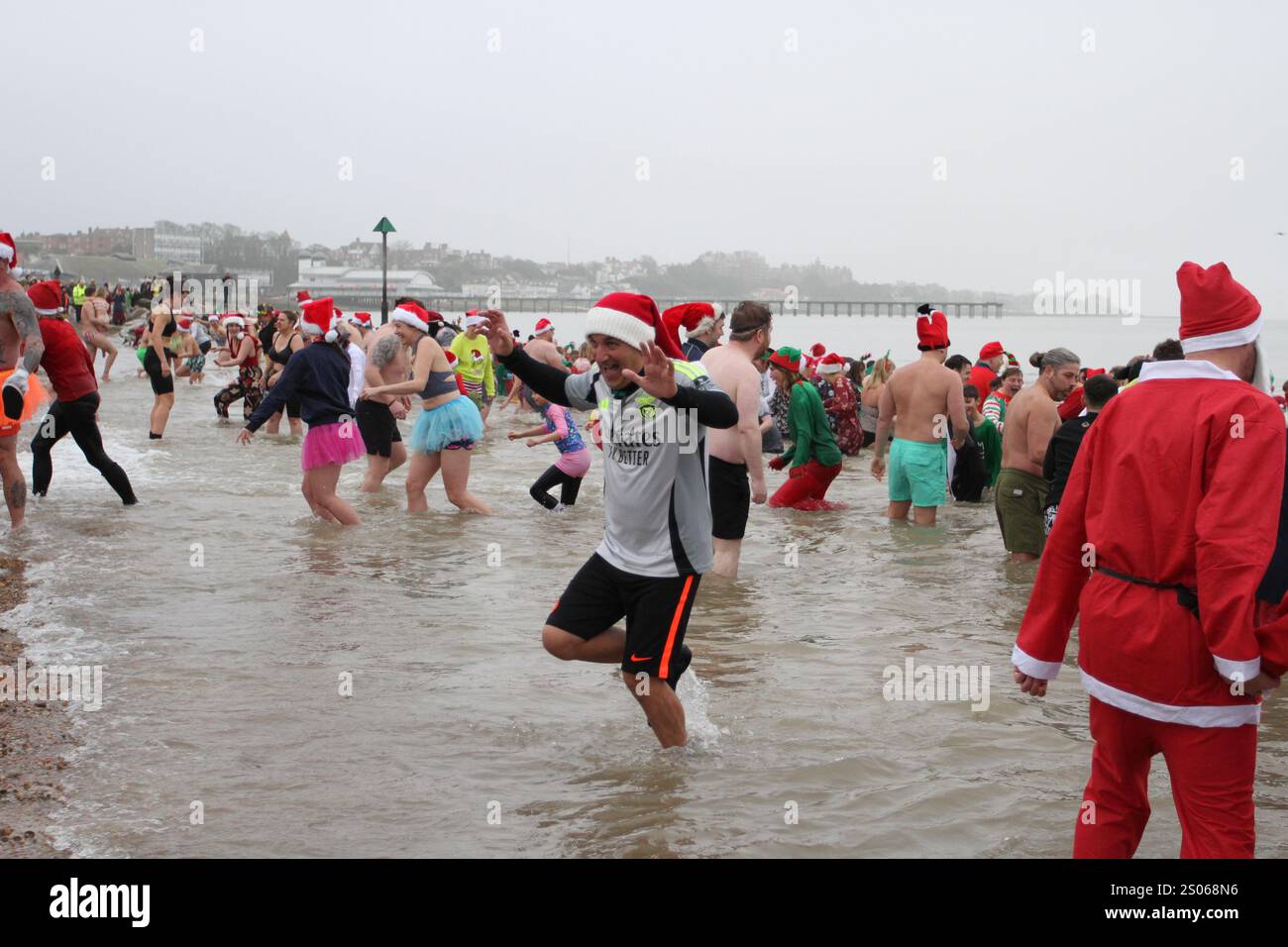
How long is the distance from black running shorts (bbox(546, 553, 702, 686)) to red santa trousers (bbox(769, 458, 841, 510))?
7.47m

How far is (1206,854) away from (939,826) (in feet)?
5.13

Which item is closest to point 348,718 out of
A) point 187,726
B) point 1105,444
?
point 187,726

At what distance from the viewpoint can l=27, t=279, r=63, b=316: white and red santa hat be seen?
11078 mm

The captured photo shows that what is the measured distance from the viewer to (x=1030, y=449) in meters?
9.73

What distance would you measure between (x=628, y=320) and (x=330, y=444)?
5822 mm

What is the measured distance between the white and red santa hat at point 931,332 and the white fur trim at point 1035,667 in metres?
7.53

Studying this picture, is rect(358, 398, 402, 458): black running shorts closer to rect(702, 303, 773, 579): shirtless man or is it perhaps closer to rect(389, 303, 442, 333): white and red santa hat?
rect(389, 303, 442, 333): white and red santa hat

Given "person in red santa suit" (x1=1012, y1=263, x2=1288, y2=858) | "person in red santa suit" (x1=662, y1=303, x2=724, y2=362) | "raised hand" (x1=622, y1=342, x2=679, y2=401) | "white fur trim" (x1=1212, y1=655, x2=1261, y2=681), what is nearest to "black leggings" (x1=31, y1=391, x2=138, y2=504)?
"person in red santa suit" (x1=662, y1=303, x2=724, y2=362)

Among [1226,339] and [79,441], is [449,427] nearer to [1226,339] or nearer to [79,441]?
[79,441]

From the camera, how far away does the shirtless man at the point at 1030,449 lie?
9695 millimetres

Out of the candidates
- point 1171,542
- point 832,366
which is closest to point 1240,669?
point 1171,542

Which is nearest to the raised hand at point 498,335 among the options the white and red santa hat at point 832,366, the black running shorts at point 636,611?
the black running shorts at point 636,611

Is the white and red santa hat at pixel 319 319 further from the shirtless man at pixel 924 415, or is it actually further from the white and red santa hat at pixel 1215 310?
the white and red santa hat at pixel 1215 310

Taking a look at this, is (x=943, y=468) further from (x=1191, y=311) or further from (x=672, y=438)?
(x=1191, y=311)
